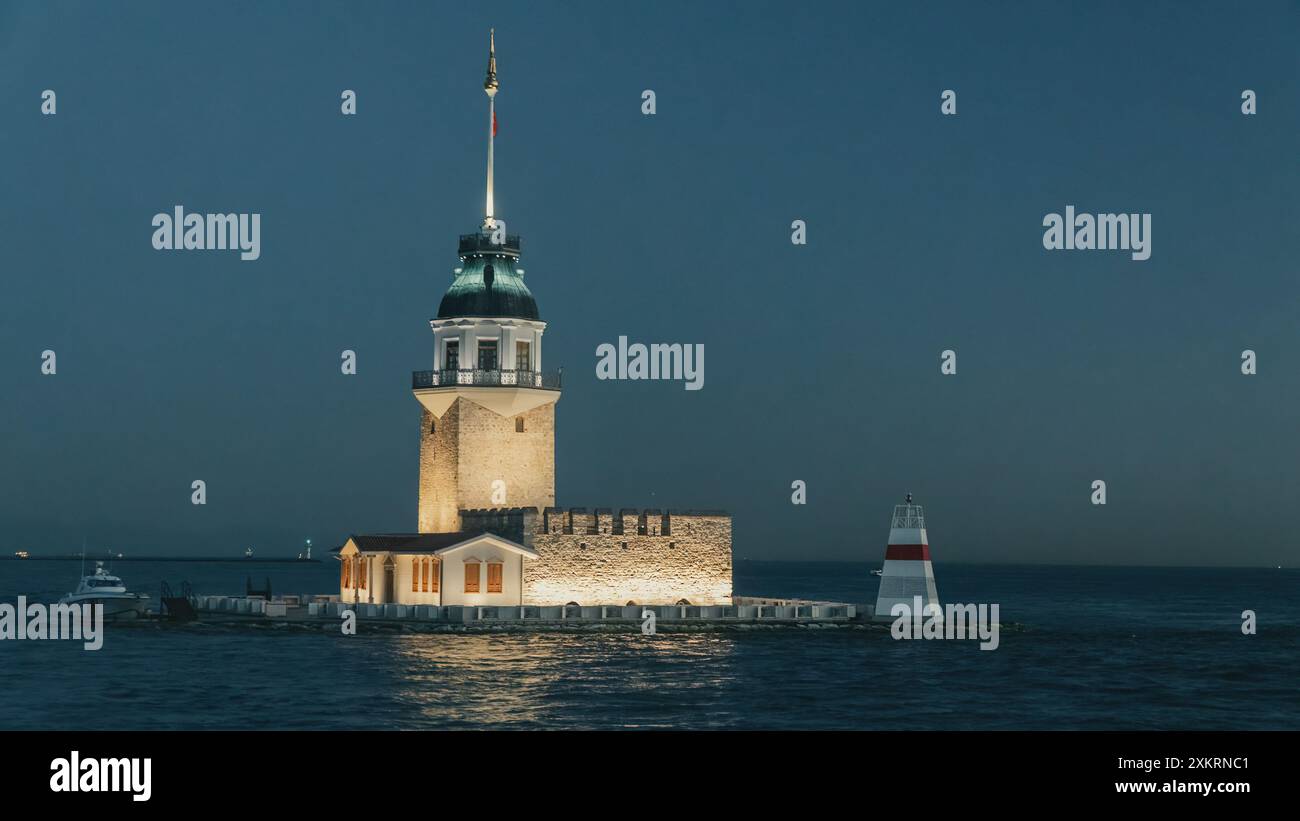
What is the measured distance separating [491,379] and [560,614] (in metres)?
9.97

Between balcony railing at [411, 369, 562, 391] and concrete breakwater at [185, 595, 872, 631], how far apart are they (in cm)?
897

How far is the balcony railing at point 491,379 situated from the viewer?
60469 mm

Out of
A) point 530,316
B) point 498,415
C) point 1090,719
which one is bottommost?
point 1090,719

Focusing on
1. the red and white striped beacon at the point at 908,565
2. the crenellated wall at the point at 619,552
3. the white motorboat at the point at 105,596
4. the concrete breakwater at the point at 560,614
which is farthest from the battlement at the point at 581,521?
the white motorboat at the point at 105,596

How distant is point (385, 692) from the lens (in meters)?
40.5

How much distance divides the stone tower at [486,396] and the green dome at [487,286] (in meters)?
0.04

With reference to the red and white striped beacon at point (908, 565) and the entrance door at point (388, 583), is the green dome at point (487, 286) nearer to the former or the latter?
the entrance door at point (388, 583)

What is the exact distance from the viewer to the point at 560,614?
55.6m

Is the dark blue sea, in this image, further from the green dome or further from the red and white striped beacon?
the green dome

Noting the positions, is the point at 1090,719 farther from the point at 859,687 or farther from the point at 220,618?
the point at 220,618

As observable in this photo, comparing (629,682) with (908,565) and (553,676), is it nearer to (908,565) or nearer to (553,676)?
(553,676)

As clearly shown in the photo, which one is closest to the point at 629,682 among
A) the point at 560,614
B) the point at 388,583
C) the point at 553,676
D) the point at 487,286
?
the point at 553,676
